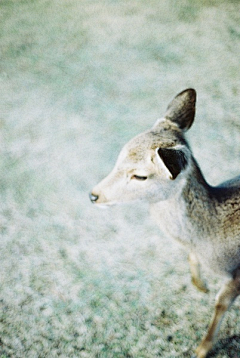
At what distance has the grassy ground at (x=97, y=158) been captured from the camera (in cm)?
213

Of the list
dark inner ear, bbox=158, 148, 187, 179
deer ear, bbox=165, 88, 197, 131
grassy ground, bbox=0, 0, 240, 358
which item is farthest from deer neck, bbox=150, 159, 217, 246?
grassy ground, bbox=0, 0, 240, 358

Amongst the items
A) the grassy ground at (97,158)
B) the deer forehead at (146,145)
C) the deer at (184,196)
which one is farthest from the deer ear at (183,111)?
the grassy ground at (97,158)

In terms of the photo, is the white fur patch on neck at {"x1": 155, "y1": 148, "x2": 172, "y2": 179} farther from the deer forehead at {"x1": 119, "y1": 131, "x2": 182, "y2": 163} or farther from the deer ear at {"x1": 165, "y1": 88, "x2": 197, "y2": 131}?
the deer ear at {"x1": 165, "y1": 88, "x2": 197, "y2": 131}

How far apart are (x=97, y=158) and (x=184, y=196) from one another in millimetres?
1613

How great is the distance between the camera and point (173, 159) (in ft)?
4.72

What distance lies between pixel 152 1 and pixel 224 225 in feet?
14.1

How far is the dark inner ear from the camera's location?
1.40 m

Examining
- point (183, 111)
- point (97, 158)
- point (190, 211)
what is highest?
point (183, 111)

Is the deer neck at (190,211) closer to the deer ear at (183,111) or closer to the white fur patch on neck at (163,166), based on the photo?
the white fur patch on neck at (163,166)

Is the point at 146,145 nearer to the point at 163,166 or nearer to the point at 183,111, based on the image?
the point at 163,166

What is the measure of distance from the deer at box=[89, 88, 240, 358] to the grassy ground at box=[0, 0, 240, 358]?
0.55 meters

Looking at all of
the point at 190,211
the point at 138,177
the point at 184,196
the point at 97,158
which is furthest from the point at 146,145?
the point at 97,158

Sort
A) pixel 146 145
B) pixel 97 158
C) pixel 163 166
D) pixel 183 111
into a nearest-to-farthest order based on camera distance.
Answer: pixel 163 166 → pixel 146 145 → pixel 183 111 → pixel 97 158

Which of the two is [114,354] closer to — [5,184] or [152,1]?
[5,184]
